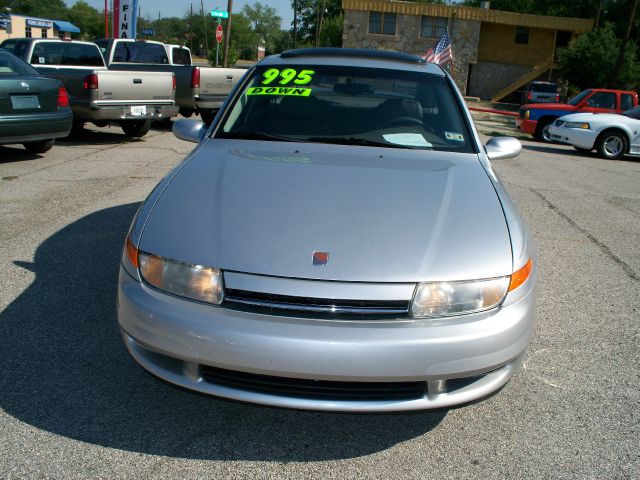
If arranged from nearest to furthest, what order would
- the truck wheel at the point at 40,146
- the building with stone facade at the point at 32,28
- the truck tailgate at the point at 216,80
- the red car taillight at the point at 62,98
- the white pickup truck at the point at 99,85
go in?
1. the red car taillight at the point at 62,98
2. the truck wheel at the point at 40,146
3. the white pickup truck at the point at 99,85
4. the truck tailgate at the point at 216,80
5. the building with stone facade at the point at 32,28

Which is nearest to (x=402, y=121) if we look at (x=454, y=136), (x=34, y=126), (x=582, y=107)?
(x=454, y=136)

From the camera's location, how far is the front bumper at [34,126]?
7.80 metres

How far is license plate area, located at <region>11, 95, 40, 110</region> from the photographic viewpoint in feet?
25.8

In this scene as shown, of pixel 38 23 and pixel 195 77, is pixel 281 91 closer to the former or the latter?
pixel 195 77

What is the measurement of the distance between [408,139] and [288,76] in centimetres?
96

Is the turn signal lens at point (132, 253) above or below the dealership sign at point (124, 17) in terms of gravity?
below

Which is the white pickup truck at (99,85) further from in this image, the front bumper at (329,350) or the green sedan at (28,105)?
the front bumper at (329,350)

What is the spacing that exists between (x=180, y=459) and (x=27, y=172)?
21.5 feet

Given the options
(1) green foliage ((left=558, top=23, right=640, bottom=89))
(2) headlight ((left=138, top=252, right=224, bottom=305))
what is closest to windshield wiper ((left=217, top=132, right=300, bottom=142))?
(2) headlight ((left=138, top=252, right=224, bottom=305))

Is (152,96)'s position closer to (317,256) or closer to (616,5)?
(317,256)

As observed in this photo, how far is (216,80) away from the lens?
42.4ft

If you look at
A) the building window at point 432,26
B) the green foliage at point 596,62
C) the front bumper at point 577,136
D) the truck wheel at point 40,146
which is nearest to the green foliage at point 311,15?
the building window at point 432,26

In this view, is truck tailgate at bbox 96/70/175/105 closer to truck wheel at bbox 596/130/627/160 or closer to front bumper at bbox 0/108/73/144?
front bumper at bbox 0/108/73/144

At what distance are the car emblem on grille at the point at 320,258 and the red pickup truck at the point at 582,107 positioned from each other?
15.9 meters
